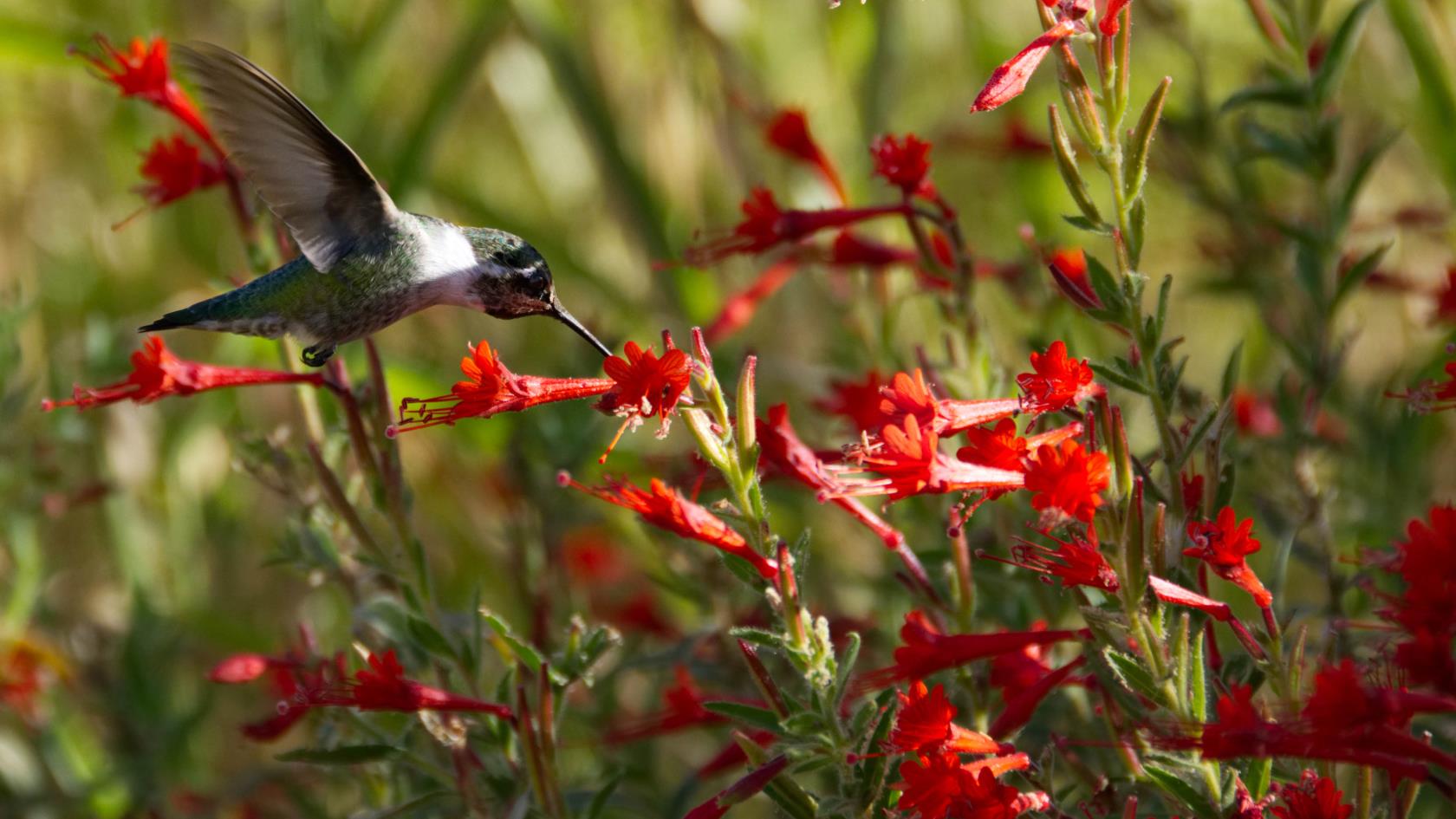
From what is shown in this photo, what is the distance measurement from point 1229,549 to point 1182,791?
22 centimetres

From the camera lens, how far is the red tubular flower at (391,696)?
4.56 feet

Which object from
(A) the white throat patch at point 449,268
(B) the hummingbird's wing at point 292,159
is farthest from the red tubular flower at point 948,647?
(B) the hummingbird's wing at point 292,159

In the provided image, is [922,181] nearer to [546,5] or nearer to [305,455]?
[305,455]

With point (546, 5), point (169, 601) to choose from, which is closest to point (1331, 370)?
point (546, 5)

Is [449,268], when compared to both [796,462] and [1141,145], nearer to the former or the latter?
[796,462]

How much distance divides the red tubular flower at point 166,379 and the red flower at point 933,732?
2.47 ft

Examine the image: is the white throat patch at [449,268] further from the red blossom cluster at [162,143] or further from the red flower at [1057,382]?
the red flower at [1057,382]

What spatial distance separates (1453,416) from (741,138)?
1726 millimetres

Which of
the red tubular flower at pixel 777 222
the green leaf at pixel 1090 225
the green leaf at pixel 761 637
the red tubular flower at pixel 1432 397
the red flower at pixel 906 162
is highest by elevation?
the red flower at pixel 906 162

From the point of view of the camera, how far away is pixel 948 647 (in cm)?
129

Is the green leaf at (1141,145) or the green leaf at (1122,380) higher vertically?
the green leaf at (1141,145)

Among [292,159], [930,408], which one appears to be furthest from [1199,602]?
[292,159]

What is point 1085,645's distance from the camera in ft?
4.56

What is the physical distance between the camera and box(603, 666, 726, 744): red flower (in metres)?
1.68
